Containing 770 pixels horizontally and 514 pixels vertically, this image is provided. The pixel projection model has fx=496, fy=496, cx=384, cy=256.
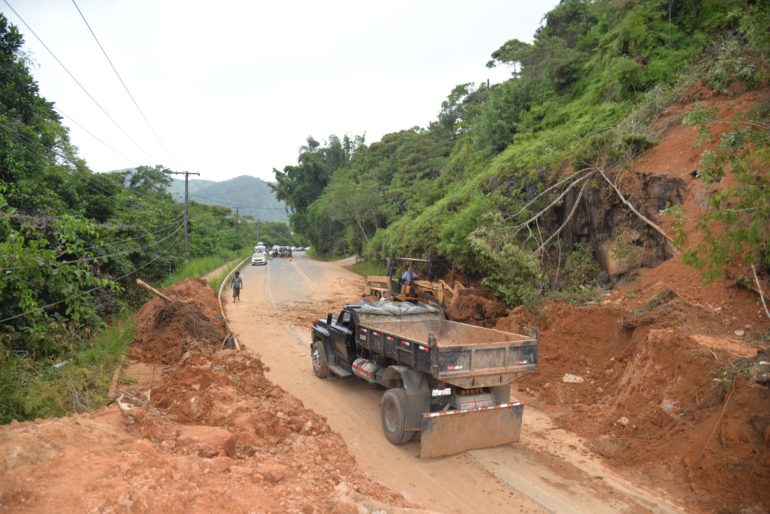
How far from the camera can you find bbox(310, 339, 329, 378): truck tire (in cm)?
1116

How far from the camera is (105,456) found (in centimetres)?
484

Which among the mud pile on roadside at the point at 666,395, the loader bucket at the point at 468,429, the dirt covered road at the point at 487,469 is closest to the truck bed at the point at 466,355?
the loader bucket at the point at 468,429

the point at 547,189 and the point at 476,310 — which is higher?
the point at 547,189

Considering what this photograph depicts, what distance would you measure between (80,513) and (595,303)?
11.2m

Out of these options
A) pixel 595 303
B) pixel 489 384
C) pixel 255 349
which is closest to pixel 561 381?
pixel 595 303

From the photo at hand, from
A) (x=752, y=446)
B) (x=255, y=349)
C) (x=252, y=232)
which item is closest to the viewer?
(x=752, y=446)

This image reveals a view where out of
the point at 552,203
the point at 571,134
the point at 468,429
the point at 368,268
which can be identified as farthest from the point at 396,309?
the point at 368,268

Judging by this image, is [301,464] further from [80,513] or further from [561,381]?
[561,381]

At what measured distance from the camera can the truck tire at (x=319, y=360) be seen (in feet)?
36.6

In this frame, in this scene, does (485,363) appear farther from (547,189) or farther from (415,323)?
(547,189)

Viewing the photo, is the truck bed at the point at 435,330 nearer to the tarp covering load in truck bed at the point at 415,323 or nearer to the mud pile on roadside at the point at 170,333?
the tarp covering load in truck bed at the point at 415,323

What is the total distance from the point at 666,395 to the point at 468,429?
3.37m

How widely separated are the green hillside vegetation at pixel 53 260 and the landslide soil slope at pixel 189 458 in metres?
1.60

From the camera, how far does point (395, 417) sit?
7.77 meters
